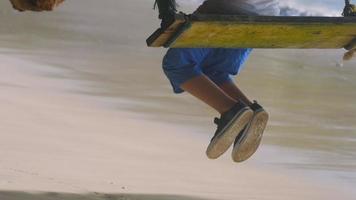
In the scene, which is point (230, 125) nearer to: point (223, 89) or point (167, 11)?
point (223, 89)

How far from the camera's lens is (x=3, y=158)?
645 cm

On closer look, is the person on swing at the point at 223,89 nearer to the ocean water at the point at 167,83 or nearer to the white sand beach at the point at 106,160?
the white sand beach at the point at 106,160

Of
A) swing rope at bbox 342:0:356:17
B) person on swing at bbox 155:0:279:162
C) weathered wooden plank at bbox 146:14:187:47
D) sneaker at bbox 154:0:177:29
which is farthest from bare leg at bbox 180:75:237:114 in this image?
sneaker at bbox 154:0:177:29

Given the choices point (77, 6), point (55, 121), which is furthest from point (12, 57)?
point (77, 6)

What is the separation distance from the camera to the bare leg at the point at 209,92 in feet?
15.5

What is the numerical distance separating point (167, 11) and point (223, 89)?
126 centimetres

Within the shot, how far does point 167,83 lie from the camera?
12359 millimetres

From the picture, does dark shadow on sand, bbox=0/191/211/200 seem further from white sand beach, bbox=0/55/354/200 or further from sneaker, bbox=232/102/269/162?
sneaker, bbox=232/102/269/162

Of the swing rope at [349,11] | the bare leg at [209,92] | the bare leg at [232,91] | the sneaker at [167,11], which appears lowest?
the bare leg at [232,91]

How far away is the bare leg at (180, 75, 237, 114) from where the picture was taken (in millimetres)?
Result: 4727

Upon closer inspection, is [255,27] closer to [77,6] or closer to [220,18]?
[220,18]

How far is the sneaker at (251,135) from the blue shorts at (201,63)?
256 millimetres

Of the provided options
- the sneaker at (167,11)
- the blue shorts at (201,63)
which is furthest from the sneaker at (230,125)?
the sneaker at (167,11)

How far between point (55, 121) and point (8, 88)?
151 centimetres
